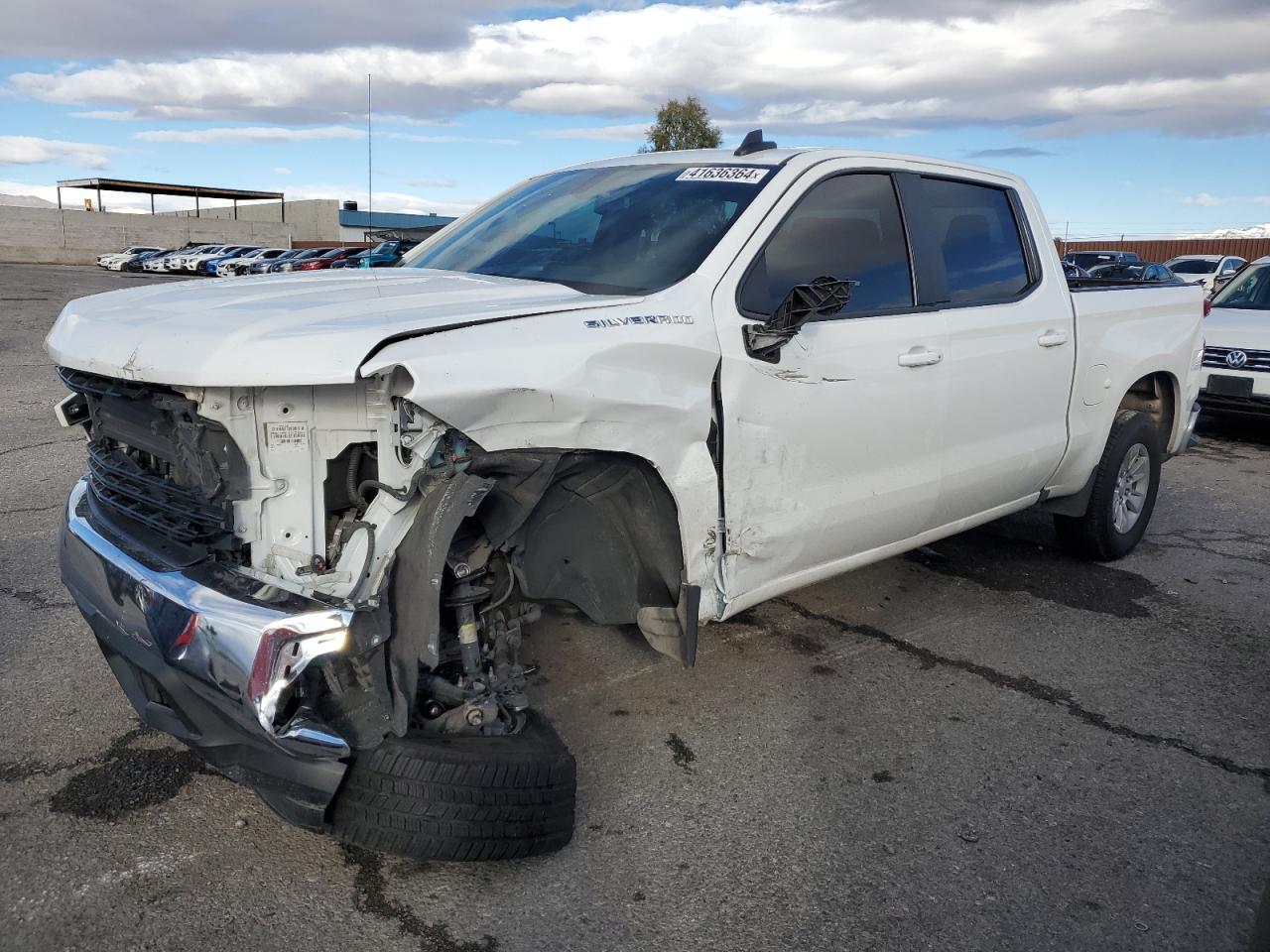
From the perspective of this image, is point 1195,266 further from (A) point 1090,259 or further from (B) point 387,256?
(B) point 387,256

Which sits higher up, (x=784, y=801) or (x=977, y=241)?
(x=977, y=241)

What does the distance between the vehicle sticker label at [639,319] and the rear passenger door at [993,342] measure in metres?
1.44

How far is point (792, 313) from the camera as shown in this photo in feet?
10.7

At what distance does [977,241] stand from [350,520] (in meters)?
3.17

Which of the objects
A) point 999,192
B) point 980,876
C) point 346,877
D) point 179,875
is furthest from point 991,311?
point 179,875

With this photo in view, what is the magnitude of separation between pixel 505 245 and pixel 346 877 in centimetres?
232

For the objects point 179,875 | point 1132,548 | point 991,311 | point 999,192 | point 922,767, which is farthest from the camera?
point 1132,548

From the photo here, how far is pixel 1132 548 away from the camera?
5973 millimetres

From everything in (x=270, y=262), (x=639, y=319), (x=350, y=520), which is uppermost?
(x=639, y=319)

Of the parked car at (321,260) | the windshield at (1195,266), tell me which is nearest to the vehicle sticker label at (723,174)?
the windshield at (1195,266)

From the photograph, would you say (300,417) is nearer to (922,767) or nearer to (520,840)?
(520,840)

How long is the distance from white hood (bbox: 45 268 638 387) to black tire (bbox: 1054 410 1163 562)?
3.41 m

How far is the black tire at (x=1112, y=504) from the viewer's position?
17.7 feet

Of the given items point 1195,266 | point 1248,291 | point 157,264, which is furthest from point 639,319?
point 157,264
